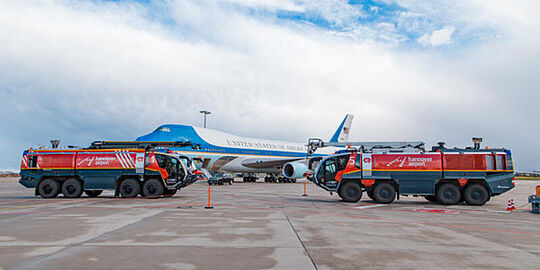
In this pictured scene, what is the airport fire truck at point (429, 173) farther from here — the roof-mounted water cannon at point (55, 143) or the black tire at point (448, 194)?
Result: the roof-mounted water cannon at point (55, 143)

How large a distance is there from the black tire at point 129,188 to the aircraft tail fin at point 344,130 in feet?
144

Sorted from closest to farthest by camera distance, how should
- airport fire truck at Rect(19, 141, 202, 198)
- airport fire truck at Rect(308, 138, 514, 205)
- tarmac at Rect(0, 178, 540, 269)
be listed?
tarmac at Rect(0, 178, 540, 269) → airport fire truck at Rect(308, 138, 514, 205) → airport fire truck at Rect(19, 141, 202, 198)

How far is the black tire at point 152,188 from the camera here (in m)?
20.6

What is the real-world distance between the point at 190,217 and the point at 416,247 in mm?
6875

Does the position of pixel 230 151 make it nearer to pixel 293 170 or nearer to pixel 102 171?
pixel 293 170

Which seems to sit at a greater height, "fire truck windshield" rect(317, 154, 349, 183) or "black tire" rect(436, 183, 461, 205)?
"fire truck windshield" rect(317, 154, 349, 183)

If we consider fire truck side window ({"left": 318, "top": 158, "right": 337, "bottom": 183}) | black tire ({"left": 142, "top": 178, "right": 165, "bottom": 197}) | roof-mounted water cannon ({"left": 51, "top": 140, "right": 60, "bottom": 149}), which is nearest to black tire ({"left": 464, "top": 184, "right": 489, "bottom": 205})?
fire truck side window ({"left": 318, "top": 158, "right": 337, "bottom": 183})

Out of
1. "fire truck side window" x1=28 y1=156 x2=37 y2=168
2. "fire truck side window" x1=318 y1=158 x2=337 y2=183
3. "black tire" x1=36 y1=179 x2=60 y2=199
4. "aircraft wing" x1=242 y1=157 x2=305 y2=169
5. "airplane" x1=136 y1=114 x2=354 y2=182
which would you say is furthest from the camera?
"aircraft wing" x1=242 y1=157 x2=305 y2=169

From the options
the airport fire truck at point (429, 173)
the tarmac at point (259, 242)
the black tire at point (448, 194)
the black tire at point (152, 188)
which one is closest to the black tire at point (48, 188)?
the black tire at point (152, 188)

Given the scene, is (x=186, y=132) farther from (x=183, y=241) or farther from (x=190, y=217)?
(x=183, y=241)

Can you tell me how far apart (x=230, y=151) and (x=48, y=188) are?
2208 cm

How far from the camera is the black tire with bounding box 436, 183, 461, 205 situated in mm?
18000

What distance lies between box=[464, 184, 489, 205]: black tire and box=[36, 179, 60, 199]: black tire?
20.4 m

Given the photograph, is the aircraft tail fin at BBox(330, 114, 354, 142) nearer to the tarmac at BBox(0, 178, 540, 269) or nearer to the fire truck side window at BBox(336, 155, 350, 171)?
the fire truck side window at BBox(336, 155, 350, 171)
